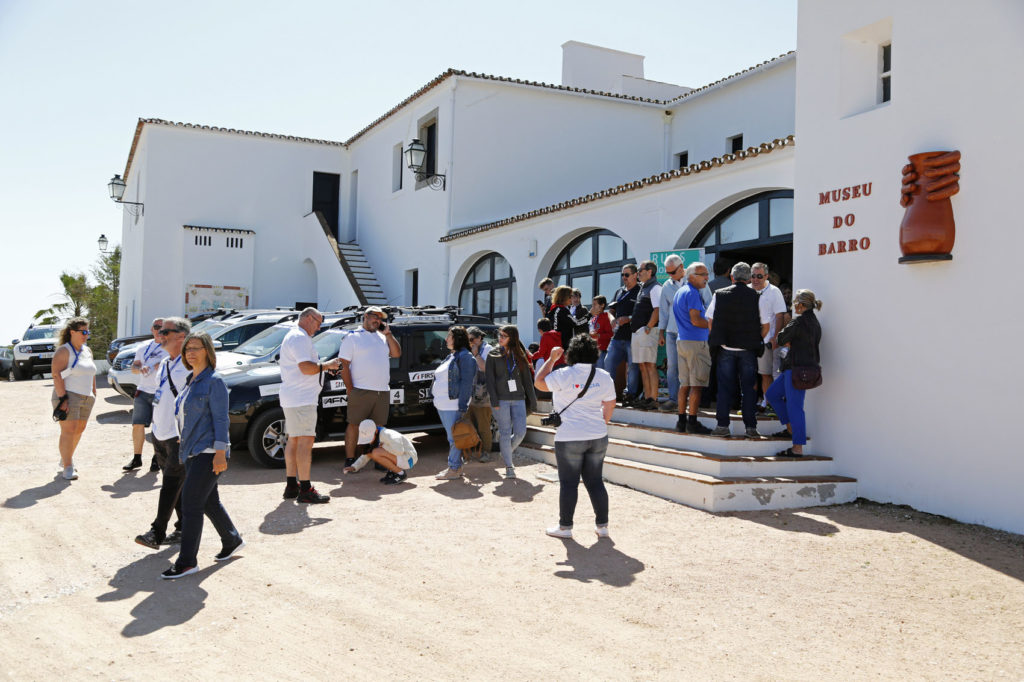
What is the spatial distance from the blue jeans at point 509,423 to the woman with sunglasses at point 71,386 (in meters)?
4.20

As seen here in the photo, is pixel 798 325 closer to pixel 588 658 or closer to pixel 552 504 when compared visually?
pixel 552 504

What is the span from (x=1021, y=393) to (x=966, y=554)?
1.48 m

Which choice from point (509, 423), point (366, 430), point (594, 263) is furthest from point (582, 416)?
point (594, 263)

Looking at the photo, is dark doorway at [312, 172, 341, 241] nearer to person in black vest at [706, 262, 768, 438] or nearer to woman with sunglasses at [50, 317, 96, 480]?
woman with sunglasses at [50, 317, 96, 480]

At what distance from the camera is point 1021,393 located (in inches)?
249

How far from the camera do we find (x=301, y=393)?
23.3 feet

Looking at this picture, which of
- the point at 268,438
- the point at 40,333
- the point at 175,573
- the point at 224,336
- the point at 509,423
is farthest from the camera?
the point at 40,333

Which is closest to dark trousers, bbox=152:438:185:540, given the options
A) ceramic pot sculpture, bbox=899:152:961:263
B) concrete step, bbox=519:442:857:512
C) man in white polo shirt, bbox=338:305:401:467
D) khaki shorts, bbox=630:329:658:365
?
man in white polo shirt, bbox=338:305:401:467

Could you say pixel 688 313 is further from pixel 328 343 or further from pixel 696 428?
pixel 328 343

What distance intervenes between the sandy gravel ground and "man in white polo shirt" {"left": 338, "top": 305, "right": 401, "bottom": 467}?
3.26 feet

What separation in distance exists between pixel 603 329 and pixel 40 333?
2204 centimetres

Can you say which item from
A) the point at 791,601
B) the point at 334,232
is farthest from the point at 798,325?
the point at 334,232

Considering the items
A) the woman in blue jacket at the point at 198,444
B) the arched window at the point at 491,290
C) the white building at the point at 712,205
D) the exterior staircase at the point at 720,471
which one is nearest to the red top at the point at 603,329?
the exterior staircase at the point at 720,471

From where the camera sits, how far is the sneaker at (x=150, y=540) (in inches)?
224
